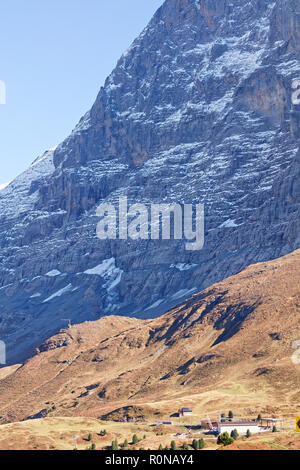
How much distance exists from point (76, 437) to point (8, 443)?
1038 cm

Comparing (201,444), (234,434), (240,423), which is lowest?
(240,423)

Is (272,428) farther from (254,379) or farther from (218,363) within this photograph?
(218,363)

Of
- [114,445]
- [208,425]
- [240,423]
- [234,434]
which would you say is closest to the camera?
[234,434]

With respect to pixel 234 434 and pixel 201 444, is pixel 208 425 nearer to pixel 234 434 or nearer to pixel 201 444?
pixel 234 434

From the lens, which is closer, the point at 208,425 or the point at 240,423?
the point at 240,423

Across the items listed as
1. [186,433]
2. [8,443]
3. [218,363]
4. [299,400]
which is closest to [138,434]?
[186,433]

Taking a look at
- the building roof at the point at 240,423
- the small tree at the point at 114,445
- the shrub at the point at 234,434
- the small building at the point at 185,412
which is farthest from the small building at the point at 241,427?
the small building at the point at 185,412

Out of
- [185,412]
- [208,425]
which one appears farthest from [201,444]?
[185,412]

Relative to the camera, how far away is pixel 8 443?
147375 mm

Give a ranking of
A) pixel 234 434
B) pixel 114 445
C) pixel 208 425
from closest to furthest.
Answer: pixel 234 434 < pixel 114 445 < pixel 208 425

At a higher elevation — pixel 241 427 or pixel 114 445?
pixel 241 427

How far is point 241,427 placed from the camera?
13975 centimetres

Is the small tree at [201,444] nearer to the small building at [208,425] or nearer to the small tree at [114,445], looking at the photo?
the small tree at [114,445]

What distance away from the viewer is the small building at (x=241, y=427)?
138 meters
